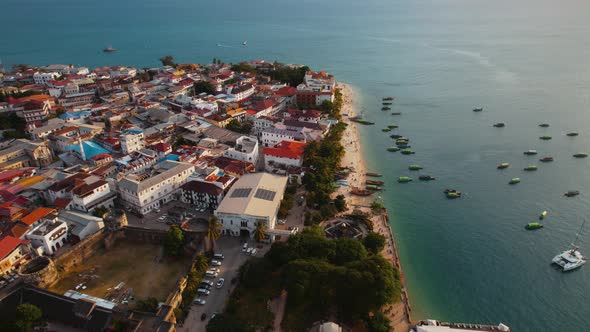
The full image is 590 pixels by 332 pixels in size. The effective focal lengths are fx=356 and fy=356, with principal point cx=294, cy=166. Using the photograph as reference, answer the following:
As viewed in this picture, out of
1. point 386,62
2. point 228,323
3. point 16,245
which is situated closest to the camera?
point 228,323

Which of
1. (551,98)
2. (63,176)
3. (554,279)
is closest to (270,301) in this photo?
(554,279)

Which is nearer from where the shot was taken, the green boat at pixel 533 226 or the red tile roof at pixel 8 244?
the red tile roof at pixel 8 244

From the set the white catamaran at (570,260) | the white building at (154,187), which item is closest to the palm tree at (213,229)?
the white building at (154,187)

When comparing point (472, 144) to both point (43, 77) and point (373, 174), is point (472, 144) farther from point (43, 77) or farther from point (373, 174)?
point (43, 77)

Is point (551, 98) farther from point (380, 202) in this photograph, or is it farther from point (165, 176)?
point (165, 176)

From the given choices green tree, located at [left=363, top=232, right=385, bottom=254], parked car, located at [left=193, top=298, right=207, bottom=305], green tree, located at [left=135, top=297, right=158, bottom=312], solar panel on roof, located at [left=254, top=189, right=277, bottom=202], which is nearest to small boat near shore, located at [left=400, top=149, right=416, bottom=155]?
green tree, located at [left=363, top=232, right=385, bottom=254]

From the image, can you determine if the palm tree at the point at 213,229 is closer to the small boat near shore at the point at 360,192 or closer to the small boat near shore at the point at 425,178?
the small boat near shore at the point at 360,192
